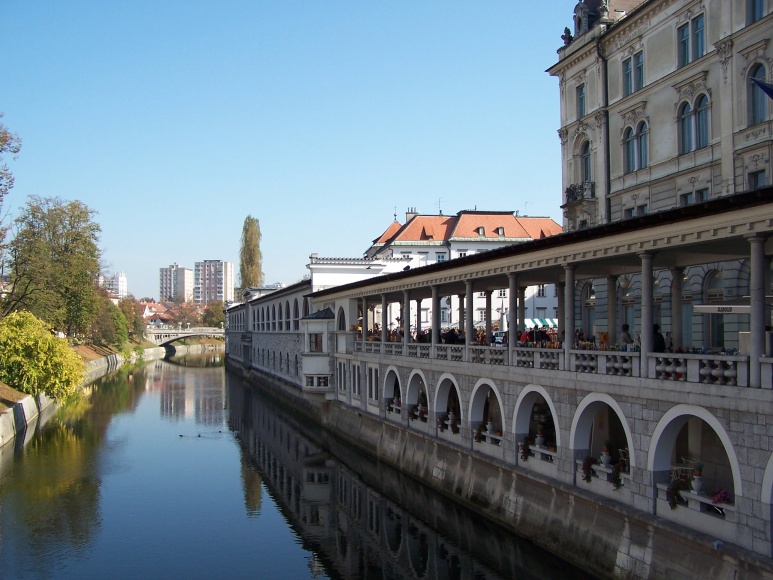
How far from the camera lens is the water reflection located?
64.3 feet

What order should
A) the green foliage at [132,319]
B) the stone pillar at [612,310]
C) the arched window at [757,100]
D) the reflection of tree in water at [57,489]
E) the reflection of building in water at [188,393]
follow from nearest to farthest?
1. the reflection of tree in water at [57,489]
2. the stone pillar at [612,310]
3. the arched window at [757,100]
4. the reflection of building in water at [188,393]
5. the green foliage at [132,319]

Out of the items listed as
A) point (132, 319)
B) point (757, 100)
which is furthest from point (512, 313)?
point (132, 319)

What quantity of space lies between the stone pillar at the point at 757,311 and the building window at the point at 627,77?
2052cm

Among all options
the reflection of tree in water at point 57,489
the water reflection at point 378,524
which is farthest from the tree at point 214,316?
the water reflection at point 378,524

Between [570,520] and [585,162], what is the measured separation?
21.8m

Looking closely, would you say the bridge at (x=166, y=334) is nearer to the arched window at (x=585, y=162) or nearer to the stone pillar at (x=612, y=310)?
the arched window at (x=585, y=162)

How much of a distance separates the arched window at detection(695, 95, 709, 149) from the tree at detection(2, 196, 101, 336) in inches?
1631

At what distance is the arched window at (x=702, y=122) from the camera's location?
27.3 metres

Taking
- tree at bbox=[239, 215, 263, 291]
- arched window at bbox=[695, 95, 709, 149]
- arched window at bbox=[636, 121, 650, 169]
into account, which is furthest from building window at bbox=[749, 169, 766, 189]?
tree at bbox=[239, 215, 263, 291]

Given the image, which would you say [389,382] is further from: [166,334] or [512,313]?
[166,334]

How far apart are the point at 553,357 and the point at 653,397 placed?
4539 mm

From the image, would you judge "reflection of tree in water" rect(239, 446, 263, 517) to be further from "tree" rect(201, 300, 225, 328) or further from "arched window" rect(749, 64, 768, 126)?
"tree" rect(201, 300, 225, 328)

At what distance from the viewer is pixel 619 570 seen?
15.8 meters

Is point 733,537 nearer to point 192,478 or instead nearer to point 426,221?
point 192,478
